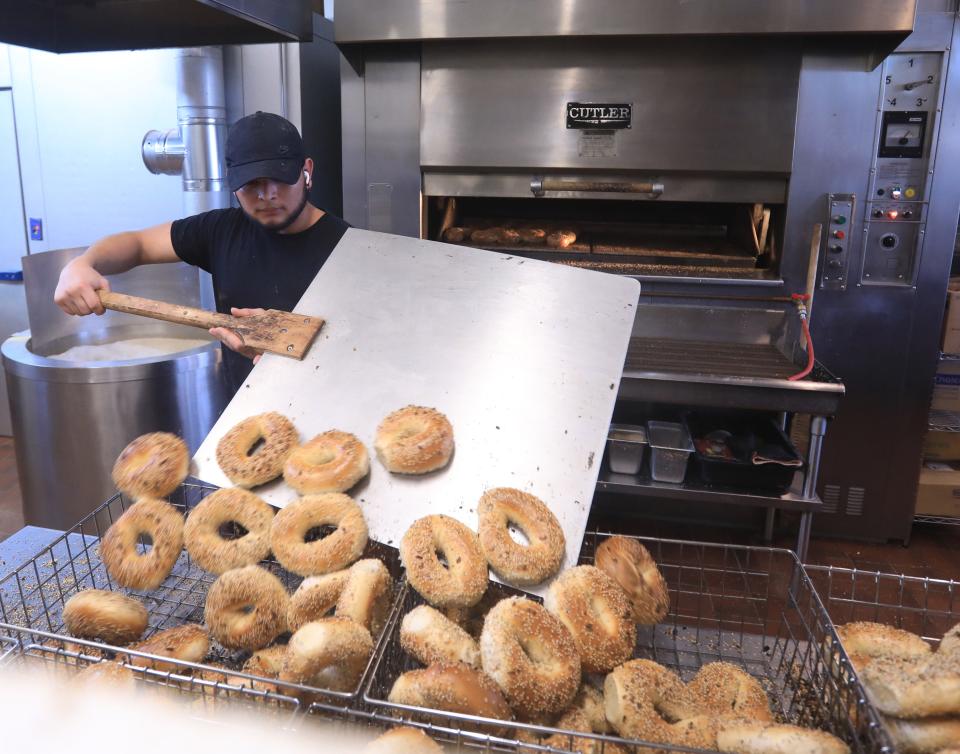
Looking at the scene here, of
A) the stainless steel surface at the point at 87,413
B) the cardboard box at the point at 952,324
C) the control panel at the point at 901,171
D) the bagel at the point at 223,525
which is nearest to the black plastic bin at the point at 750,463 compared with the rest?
the control panel at the point at 901,171

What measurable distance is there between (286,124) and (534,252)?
1385 mm

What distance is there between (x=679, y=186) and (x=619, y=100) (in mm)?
430

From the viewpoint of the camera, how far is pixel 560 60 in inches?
113

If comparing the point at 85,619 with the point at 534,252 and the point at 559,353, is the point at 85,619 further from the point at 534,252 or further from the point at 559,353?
the point at 534,252

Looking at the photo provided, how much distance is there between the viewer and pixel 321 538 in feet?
3.52

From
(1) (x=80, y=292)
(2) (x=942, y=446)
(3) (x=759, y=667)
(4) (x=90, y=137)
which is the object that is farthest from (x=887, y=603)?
(4) (x=90, y=137)

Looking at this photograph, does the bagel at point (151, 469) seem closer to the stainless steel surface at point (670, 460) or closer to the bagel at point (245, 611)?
the bagel at point (245, 611)

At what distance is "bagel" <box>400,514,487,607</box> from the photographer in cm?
94

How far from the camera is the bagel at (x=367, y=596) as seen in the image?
90 cm

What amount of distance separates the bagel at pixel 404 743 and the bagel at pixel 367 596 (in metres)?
0.23

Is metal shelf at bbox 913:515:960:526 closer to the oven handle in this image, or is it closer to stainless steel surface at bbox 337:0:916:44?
the oven handle

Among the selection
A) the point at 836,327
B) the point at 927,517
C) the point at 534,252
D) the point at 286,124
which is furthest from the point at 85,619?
the point at 927,517

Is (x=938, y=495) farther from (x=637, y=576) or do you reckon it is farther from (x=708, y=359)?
(x=637, y=576)

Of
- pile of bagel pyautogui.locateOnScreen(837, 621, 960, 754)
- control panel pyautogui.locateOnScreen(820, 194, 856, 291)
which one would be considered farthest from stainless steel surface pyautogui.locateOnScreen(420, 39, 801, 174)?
pile of bagel pyautogui.locateOnScreen(837, 621, 960, 754)
